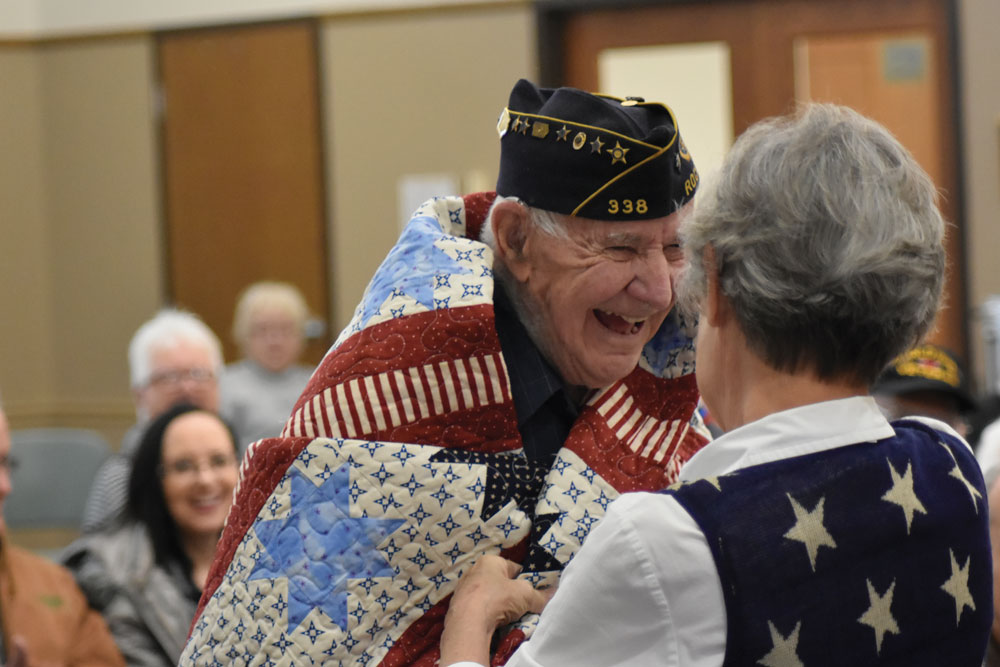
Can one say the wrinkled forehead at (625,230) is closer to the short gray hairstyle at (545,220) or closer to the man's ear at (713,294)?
the short gray hairstyle at (545,220)

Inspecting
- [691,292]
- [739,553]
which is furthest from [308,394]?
[739,553]

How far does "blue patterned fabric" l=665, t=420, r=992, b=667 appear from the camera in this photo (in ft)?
3.35

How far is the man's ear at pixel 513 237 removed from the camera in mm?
1507

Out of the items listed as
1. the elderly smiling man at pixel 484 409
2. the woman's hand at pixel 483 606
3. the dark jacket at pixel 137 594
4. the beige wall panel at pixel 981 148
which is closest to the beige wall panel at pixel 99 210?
the dark jacket at pixel 137 594

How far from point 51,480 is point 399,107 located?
7.54 feet

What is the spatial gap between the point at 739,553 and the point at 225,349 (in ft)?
17.2

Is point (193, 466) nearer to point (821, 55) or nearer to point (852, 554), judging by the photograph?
point (852, 554)

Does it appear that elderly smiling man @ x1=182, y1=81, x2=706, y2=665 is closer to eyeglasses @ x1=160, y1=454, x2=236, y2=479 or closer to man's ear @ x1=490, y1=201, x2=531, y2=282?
man's ear @ x1=490, y1=201, x2=531, y2=282

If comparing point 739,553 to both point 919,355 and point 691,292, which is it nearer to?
point 691,292

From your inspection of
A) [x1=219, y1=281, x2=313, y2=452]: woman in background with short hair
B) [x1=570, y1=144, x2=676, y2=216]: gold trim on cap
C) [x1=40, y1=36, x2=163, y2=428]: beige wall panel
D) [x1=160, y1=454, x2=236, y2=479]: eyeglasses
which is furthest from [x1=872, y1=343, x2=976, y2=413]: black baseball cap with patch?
[x1=40, y1=36, x2=163, y2=428]: beige wall panel

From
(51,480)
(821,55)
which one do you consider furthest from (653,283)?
(821,55)

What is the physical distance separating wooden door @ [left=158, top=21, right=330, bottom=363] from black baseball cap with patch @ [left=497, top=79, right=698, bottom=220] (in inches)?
174

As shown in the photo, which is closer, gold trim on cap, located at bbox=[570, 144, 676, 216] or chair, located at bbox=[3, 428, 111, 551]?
gold trim on cap, located at bbox=[570, 144, 676, 216]

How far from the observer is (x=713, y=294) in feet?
3.75
